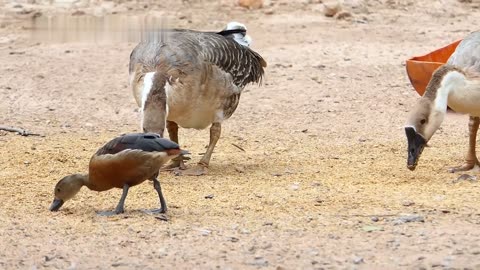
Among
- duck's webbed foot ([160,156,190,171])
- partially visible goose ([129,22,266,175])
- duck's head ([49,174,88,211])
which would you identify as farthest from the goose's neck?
duck's head ([49,174,88,211])

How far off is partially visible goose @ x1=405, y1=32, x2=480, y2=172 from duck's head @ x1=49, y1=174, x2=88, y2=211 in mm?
2748

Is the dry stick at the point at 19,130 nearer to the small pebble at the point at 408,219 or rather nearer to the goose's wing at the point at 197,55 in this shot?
the goose's wing at the point at 197,55

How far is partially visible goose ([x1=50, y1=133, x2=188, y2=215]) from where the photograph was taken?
7.49 meters

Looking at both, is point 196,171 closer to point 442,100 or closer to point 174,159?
point 174,159

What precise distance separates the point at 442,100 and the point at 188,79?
2.26m

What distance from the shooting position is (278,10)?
17.9m

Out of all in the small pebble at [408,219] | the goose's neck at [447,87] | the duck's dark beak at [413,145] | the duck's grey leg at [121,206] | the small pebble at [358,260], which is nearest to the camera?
the small pebble at [358,260]

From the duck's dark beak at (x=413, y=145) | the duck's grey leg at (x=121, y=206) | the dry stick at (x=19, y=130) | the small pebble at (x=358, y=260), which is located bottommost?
the dry stick at (x=19, y=130)

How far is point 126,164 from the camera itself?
752 centimetres

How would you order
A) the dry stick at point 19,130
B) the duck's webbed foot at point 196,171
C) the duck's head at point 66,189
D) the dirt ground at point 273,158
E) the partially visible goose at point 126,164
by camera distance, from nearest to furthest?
the dirt ground at point 273,158, the partially visible goose at point 126,164, the duck's head at point 66,189, the duck's webbed foot at point 196,171, the dry stick at point 19,130

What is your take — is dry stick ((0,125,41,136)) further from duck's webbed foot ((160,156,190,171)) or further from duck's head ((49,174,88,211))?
duck's head ((49,174,88,211))

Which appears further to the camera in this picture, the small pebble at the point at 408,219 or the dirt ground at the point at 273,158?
the small pebble at the point at 408,219

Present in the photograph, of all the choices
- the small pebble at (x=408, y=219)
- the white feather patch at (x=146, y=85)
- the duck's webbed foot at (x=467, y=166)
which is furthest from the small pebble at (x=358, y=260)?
the duck's webbed foot at (x=467, y=166)

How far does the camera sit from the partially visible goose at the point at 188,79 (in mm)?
8984
